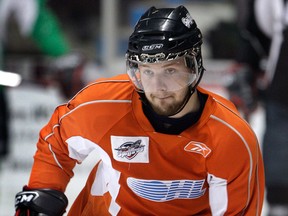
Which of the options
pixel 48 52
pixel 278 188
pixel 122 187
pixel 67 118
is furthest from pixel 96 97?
pixel 48 52

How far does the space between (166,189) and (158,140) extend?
0.48 feet

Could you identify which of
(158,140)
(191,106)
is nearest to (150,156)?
(158,140)

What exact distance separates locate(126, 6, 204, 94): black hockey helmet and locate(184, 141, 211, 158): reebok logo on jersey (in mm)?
139

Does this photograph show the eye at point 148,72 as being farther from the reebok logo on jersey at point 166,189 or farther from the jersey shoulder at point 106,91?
the reebok logo on jersey at point 166,189

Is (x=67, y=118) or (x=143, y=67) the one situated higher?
(x=143, y=67)

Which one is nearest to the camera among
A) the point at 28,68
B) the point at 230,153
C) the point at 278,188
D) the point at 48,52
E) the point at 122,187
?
the point at 230,153

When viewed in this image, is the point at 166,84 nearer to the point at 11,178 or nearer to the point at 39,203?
the point at 39,203

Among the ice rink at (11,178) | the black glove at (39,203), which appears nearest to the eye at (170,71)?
the black glove at (39,203)

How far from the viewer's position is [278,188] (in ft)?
11.9

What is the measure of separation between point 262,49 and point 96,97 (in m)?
1.52

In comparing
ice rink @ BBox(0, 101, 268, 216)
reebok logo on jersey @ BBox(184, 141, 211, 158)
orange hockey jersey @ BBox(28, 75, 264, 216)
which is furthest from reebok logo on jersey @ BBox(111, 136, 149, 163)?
ice rink @ BBox(0, 101, 268, 216)

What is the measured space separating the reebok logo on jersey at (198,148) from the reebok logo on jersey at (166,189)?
9 centimetres

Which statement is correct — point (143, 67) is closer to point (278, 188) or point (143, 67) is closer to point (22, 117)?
point (278, 188)

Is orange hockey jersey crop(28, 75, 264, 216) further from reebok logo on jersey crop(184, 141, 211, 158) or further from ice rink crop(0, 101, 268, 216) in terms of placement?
ice rink crop(0, 101, 268, 216)
